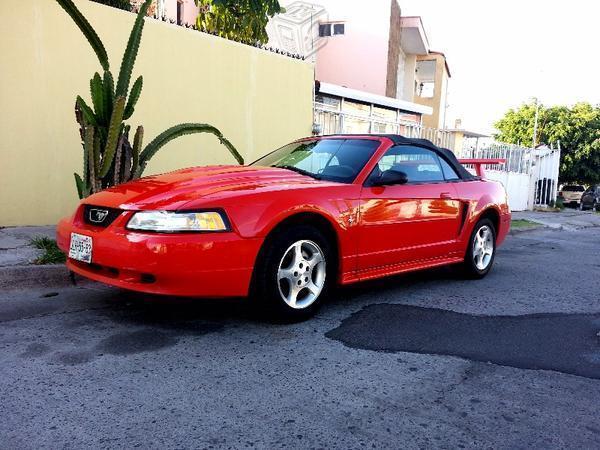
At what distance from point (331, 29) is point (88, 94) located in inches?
697

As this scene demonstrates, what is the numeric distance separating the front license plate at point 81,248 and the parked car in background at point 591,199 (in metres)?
31.1

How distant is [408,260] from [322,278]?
1.17 m

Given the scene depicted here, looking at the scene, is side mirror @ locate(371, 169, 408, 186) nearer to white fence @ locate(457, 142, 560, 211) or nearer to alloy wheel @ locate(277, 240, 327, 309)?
alloy wheel @ locate(277, 240, 327, 309)

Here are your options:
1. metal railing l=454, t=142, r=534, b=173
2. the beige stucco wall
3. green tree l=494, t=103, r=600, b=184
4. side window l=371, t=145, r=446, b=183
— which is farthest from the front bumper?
green tree l=494, t=103, r=600, b=184

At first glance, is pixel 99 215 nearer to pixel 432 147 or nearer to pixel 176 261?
pixel 176 261

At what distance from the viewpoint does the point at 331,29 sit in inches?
910

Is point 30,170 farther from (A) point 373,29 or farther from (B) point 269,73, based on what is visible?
(A) point 373,29

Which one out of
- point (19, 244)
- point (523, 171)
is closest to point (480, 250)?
point (19, 244)

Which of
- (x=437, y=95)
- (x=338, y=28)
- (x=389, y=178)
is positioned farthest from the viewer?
(x=437, y=95)

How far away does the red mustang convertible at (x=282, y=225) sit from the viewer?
3.55 m

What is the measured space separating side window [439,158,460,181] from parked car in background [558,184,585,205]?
31.4 m

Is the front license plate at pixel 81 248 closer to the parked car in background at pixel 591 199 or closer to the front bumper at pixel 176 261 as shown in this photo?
the front bumper at pixel 176 261

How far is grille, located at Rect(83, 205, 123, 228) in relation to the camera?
3.78m

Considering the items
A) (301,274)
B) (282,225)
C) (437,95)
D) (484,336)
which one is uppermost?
(437,95)
